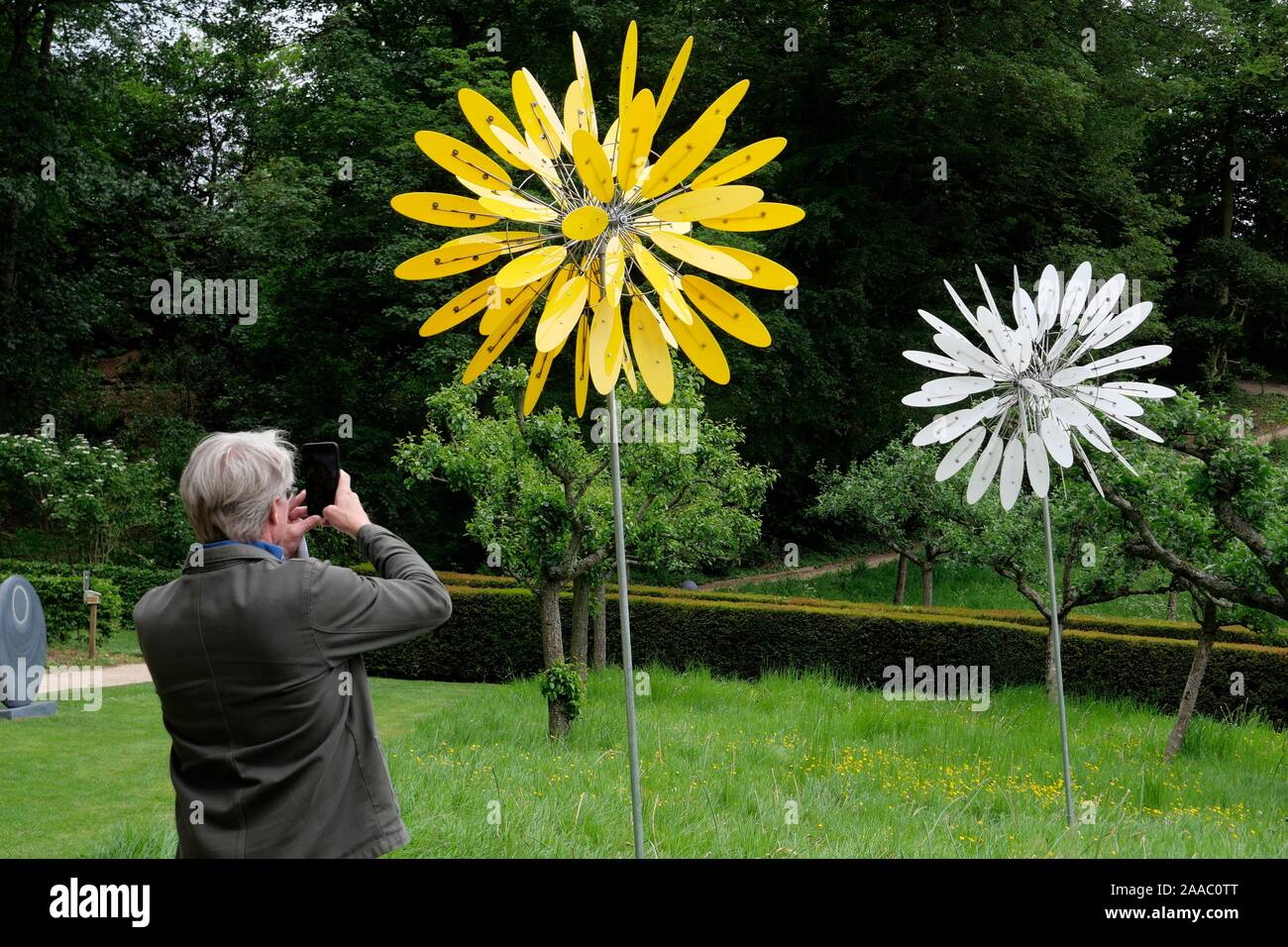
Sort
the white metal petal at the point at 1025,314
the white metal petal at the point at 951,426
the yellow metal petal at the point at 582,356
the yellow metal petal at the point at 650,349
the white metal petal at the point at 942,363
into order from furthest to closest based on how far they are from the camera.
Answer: the white metal petal at the point at 1025,314 → the white metal petal at the point at 942,363 → the white metal petal at the point at 951,426 → the yellow metal petal at the point at 582,356 → the yellow metal petal at the point at 650,349

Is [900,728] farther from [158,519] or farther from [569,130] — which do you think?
[158,519]

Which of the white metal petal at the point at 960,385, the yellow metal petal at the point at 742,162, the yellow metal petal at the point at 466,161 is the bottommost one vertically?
the white metal petal at the point at 960,385

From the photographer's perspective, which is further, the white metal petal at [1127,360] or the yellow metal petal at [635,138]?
the white metal petal at [1127,360]

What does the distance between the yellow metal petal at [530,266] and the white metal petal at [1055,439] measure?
2621 mm

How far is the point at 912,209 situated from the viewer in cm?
2142

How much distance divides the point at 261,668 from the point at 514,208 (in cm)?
107

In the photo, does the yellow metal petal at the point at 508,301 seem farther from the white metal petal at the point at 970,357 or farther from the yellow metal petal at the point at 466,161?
the white metal petal at the point at 970,357

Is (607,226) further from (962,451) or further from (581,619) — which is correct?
(581,619)

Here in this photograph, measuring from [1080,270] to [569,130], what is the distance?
3.24 metres

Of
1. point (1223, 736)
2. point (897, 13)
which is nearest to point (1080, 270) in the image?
point (1223, 736)

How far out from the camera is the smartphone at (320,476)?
89.0 inches

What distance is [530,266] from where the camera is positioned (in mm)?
2260

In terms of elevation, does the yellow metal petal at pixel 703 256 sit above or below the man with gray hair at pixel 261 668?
above

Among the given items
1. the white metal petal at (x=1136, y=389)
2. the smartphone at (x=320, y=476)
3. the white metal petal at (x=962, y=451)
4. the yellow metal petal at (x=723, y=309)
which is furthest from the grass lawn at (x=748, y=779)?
the yellow metal petal at (x=723, y=309)
